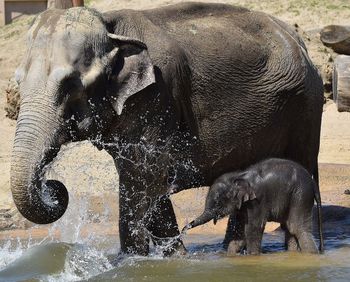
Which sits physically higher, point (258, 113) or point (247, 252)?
point (258, 113)

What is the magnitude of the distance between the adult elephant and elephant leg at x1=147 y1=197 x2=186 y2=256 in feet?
0.04

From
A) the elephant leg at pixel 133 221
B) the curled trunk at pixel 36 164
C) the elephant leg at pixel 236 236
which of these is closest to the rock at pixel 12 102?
the elephant leg at pixel 236 236

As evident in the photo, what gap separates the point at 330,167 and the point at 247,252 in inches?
156

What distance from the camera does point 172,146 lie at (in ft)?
28.4

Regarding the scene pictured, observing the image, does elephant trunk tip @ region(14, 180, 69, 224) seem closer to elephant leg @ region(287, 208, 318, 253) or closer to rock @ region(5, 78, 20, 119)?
elephant leg @ region(287, 208, 318, 253)

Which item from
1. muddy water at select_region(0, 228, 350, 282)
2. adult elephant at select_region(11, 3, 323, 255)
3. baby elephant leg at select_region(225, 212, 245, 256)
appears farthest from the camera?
baby elephant leg at select_region(225, 212, 245, 256)

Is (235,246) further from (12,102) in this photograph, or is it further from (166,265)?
(12,102)

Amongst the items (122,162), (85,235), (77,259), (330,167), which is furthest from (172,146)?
(330,167)

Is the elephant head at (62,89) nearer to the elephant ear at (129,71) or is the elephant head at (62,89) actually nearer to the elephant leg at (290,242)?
the elephant ear at (129,71)

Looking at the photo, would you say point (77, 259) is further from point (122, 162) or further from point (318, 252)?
point (318, 252)

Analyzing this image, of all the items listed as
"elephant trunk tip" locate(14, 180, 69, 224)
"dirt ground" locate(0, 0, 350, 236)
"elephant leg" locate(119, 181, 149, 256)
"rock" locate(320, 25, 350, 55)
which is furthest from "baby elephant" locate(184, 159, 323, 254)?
"rock" locate(320, 25, 350, 55)

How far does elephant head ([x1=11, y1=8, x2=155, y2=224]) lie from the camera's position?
7.42 m

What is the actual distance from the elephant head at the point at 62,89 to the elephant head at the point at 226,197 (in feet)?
4.80

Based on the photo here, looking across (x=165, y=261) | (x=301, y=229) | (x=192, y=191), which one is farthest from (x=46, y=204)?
(x=192, y=191)
